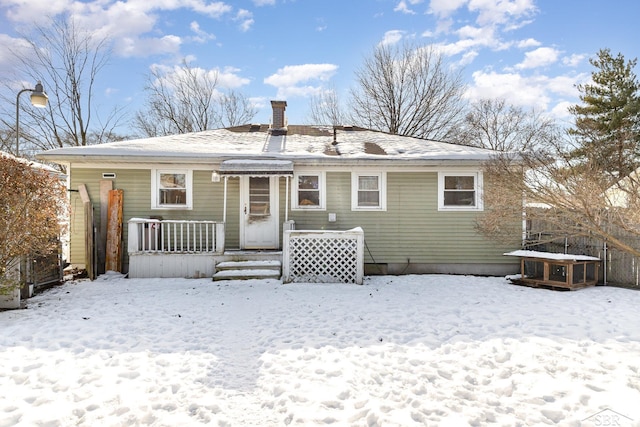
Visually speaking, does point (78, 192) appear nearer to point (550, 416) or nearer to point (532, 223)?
point (550, 416)

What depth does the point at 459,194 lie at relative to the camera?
28.8ft

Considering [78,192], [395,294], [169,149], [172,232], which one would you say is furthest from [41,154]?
[395,294]

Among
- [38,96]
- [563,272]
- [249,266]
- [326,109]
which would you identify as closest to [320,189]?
[249,266]

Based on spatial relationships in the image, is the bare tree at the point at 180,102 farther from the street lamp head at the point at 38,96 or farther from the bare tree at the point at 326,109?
the street lamp head at the point at 38,96

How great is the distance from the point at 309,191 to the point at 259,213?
4.69 ft

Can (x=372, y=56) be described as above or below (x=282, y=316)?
above

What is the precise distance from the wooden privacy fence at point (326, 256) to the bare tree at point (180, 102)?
1881 centimetres

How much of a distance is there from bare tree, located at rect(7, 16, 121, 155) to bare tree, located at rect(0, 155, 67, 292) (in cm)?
1677

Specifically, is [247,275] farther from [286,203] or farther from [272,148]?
[272,148]

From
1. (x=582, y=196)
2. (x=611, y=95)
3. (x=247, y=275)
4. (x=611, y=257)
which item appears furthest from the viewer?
(x=611, y=95)

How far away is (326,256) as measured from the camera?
24.9 feet

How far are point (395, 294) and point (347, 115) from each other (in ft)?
59.9

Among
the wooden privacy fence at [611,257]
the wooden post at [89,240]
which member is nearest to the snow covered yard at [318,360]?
the wooden privacy fence at [611,257]

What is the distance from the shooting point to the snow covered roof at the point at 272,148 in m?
7.93
